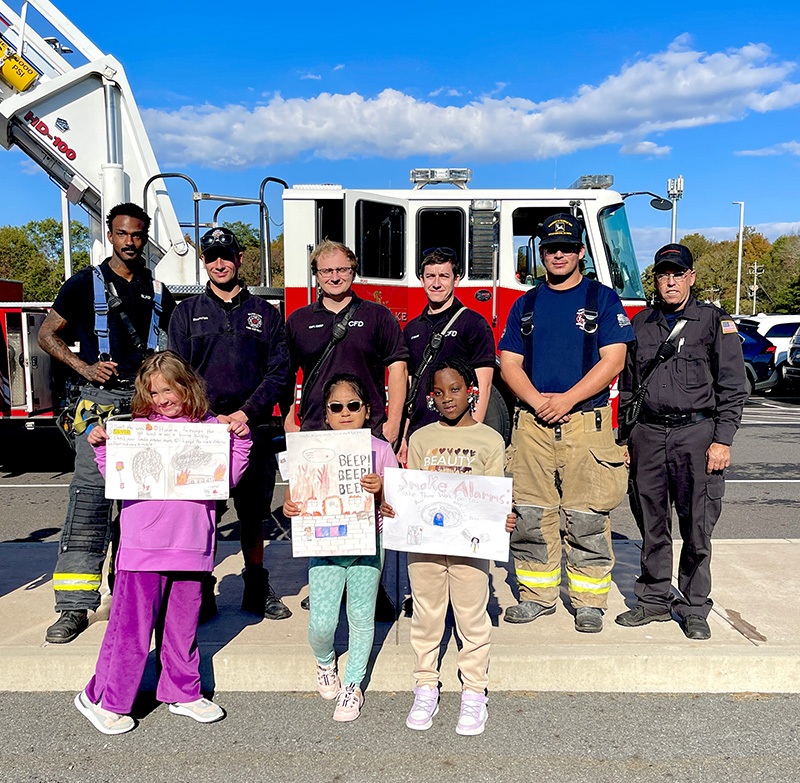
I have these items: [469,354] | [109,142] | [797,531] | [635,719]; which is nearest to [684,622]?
[635,719]

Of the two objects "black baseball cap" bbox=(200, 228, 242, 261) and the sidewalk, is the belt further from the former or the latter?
"black baseball cap" bbox=(200, 228, 242, 261)

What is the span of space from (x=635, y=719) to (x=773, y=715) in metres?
0.60

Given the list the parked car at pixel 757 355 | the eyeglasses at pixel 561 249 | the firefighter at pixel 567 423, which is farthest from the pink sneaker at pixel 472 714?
the parked car at pixel 757 355

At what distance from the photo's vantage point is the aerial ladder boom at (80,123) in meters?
9.14

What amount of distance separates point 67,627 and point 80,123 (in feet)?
24.8

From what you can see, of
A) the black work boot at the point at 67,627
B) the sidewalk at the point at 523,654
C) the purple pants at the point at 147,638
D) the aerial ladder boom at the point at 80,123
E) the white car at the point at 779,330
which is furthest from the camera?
the white car at the point at 779,330

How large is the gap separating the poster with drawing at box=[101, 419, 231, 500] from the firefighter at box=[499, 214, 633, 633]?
1.60 m

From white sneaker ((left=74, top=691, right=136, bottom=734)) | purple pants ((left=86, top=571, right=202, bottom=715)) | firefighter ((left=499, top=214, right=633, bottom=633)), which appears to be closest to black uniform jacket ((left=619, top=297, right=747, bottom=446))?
firefighter ((left=499, top=214, right=633, bottom=633))

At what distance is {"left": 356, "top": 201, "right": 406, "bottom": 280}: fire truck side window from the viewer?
782 cm

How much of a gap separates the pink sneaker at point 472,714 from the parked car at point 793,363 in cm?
1681

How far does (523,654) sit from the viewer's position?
3469mm

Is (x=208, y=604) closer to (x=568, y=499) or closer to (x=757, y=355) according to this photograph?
(x=568, y=499)

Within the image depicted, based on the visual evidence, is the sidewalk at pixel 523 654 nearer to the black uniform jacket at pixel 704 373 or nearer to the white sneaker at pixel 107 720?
the white sneaker at pixel 107 720

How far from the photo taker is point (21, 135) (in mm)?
9320
